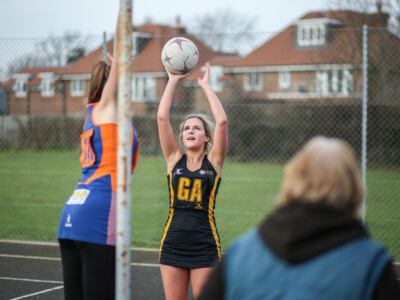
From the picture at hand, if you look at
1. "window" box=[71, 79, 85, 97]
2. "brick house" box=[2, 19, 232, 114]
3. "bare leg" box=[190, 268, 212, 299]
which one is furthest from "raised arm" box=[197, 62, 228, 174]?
"window" box=[71, 79, 85, 97]

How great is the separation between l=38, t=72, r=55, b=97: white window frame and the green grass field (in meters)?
1.48

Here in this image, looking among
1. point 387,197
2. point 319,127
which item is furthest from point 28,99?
point 387,197

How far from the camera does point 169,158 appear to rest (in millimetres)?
4457

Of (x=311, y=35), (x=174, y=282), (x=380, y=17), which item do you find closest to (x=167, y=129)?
(x=174, y=282)

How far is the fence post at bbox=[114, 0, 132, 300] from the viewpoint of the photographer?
2.52 m

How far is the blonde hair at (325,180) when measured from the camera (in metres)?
1.78

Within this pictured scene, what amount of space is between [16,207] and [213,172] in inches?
364

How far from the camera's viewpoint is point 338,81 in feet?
39.7

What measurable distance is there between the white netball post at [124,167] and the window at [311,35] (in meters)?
6.64

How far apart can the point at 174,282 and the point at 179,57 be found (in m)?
1.99

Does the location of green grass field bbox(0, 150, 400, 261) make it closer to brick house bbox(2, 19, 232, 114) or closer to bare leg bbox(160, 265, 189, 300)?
brick house bbox(2, 19, 232, 114)

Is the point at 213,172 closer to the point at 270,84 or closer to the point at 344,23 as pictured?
the point at 270,84

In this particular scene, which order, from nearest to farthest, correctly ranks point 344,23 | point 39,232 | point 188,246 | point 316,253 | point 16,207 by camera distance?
point 316,253 → point 188,246 → point 39,232 → point 16,207 → point 344,23

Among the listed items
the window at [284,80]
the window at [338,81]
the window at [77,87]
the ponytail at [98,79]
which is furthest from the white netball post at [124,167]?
Result: the window at [284,80]
